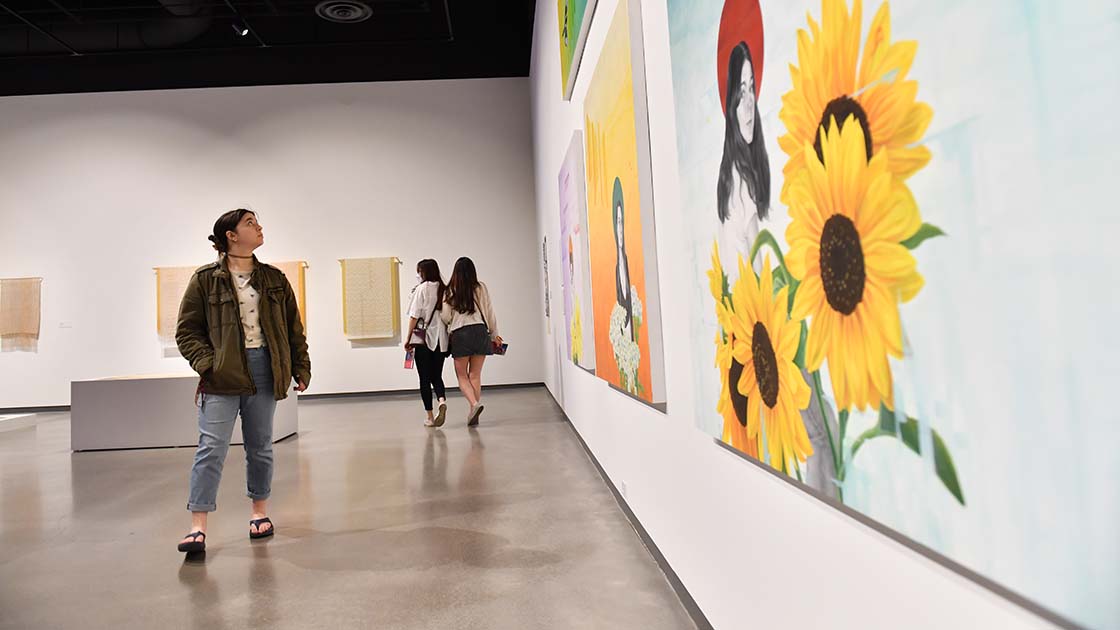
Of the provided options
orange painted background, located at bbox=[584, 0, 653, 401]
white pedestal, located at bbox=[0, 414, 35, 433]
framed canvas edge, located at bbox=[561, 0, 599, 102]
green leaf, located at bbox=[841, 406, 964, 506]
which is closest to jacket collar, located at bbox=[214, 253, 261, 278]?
orange painted background, located at bbox=[584, 0, 653, 401]

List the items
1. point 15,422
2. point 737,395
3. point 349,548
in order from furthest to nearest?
1. point 15,422
2. point 349,548
3. point 737,395

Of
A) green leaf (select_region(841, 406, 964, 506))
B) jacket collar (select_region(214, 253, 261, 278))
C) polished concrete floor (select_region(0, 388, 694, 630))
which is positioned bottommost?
polished concrete floor (select_region(0, 388, 694, 630))

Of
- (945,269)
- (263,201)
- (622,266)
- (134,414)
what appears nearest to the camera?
(945,269)

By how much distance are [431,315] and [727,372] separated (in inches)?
201

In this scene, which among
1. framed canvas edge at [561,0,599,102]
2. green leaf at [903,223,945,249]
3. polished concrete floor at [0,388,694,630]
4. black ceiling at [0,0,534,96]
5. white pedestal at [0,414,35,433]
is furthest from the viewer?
black ceiling at [0,0,534,96]

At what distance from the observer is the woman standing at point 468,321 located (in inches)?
243

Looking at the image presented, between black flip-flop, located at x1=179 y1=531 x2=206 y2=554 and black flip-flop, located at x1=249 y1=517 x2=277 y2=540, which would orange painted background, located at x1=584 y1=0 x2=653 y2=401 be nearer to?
black flip-flop, located at x1=249 y1=517 x2=277 y2=540

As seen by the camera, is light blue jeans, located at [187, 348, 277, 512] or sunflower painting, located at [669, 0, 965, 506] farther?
light blue jeans, located at [187, 348, 277, 512]

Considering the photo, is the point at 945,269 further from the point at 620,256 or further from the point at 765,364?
the point at 620,256

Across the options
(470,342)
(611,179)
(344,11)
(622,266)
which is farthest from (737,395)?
(344,11)

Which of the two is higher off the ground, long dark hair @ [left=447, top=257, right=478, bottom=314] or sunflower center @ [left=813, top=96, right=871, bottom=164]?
long dark hair @ [left=447, top=257, right=478, bottom=314]

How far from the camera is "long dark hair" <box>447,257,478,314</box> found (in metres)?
6.16

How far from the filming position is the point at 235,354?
112 inches

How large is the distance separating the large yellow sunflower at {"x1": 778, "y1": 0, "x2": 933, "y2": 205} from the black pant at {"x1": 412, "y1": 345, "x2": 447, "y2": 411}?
18.0 feet
